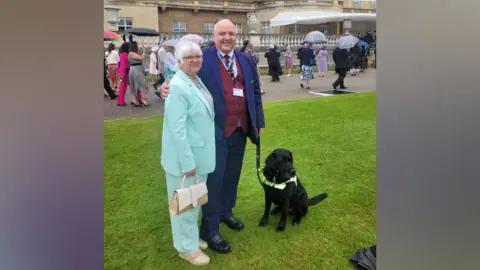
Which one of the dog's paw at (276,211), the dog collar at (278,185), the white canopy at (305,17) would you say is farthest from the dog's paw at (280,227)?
the white canopy at (305,17)

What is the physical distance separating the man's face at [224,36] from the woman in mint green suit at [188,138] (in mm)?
126

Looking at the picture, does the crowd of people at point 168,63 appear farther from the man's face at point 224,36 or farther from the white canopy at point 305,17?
the white canopy at point 305,17

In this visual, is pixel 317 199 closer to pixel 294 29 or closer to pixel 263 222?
pixel 263 222

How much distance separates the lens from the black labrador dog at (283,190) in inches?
88.8

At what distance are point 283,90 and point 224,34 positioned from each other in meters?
0.81

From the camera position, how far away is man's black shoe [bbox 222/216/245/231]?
7.40 ft

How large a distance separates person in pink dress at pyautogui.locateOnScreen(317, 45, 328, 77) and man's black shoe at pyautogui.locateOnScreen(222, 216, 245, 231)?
1.05m

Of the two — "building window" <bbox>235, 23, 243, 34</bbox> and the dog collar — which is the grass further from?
"building window" <bbox>235, 23, 243, 34</bbox>

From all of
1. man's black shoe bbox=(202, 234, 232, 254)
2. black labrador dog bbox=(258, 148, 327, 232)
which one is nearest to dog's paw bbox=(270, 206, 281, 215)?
black labrador dog bbox=(258, 148, 327, 232)

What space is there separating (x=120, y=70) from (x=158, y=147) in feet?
1.63

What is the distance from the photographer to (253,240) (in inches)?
86.7

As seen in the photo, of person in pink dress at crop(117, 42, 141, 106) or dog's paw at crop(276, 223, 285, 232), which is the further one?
dog's paw at crop(276, 223, 285, 232)

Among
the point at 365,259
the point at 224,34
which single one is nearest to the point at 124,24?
the point at 224,34
